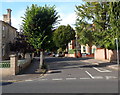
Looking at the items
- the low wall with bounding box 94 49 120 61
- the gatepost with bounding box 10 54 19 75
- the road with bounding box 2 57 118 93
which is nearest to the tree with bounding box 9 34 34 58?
the low wall with bounding box 94 49 120 61

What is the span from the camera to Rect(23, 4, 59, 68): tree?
18469mm

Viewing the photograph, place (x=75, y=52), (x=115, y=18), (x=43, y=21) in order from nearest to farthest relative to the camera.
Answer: (x=43, y=21) → (x=115, y=18) → (x=75, y=52)

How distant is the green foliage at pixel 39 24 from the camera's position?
1847 centimetres

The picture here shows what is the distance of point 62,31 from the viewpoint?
63688 mm

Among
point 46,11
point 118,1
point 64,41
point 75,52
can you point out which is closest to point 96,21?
point 118,1

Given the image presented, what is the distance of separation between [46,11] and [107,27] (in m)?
13.8

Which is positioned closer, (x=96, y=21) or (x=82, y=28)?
(x=96, y=21)

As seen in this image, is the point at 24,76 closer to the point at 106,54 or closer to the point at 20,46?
the point at 20,46

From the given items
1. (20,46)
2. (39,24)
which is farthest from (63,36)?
(39,24)

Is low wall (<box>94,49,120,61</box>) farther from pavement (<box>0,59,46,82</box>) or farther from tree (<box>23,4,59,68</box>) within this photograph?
pavement (<box>0,59,46,82</box>)

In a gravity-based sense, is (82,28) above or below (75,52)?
above

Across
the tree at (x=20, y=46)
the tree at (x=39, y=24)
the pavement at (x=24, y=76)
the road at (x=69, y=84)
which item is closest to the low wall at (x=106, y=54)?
the tree at (x=20, y=46)

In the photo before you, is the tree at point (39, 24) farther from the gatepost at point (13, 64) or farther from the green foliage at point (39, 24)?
the gatepost at point (13, 64)

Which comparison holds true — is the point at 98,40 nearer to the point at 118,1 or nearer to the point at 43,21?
the point at 118,1
